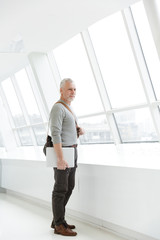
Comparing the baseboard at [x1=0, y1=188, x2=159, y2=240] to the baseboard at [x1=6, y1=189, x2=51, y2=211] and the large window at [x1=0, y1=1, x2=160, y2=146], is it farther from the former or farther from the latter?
the large window at [x1=0, y1=1, x2=160, y2=146]

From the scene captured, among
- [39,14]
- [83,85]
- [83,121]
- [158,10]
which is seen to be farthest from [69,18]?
[83,121]

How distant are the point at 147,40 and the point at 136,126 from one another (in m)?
1.53

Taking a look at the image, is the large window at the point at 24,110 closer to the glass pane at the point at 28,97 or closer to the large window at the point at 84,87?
the glass pane at the point at 28,97

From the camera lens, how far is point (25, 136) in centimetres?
853

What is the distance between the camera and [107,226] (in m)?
3.42

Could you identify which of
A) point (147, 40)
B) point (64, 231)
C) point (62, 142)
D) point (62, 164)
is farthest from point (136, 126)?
point (64, 231)

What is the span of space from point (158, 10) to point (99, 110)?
2.45m

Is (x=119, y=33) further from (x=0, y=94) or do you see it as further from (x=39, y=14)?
(x=0, y=94)

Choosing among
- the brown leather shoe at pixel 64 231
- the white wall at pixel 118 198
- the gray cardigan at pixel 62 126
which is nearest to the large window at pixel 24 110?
the white wall at pixel 118 198

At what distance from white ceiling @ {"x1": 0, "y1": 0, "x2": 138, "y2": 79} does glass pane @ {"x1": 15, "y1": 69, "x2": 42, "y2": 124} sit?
5.49ft

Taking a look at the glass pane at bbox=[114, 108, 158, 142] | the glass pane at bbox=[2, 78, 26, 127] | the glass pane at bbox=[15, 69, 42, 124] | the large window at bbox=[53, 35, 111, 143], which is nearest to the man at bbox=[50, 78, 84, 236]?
the glass pane at bbox=[114, 108, 158, 142]

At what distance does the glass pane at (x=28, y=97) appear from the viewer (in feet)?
24.6

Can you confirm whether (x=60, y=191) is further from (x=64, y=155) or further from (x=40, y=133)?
(x=40, y=133)

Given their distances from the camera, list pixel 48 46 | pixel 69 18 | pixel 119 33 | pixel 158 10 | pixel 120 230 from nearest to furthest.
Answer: pixel 120 230 < pixel 158 10 < pixel 69 18 < pixel 119 33 < pixel 48 46
